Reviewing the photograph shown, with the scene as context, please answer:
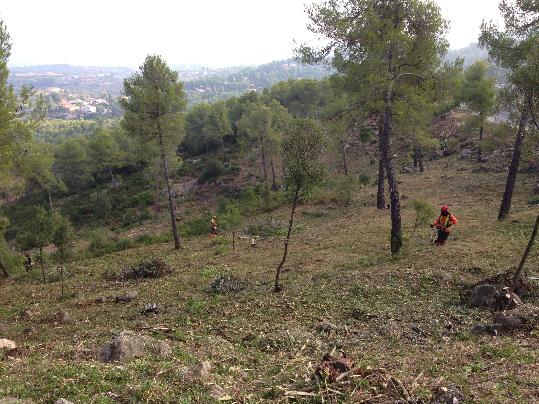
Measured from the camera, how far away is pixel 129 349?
9.21 metres

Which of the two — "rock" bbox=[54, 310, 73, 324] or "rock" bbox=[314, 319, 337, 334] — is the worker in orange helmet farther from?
"rock" bbox=[54, 310, 73, 324]

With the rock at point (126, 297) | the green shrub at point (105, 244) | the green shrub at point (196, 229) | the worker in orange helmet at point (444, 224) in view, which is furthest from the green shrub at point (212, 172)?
the worker in orange helmet at point (444, 224)

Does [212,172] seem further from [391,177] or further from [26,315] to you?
[26,315]

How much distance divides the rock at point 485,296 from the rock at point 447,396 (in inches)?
204

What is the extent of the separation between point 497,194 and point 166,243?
922 inches

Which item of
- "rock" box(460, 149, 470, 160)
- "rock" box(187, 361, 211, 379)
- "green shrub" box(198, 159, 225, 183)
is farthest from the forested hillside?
"green shrub" box(198, 159, 225, 183)

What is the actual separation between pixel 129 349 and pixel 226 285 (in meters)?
6.76

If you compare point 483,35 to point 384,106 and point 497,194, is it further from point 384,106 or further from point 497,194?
point 497,194

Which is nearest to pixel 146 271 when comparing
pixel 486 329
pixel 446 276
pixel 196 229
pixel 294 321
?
pixel 294 321

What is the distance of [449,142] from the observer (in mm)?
46562

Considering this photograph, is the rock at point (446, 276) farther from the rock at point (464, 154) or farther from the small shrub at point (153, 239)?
the rock at point (464, 154)

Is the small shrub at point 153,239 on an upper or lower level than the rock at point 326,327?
lower

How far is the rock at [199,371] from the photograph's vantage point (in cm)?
764

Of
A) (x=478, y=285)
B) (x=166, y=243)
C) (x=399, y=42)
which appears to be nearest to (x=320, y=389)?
(x=478, y=285)
